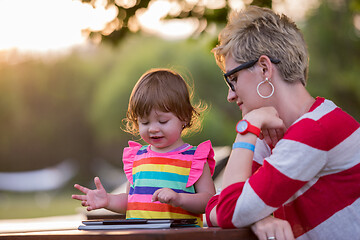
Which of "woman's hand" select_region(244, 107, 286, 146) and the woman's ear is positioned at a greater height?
the woman's ear

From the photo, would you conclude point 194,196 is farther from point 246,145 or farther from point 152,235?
point 152,235

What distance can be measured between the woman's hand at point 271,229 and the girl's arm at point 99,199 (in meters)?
0.99

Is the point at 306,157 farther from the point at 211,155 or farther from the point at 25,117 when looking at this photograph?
the point at 25,117

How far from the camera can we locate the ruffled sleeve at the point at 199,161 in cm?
274

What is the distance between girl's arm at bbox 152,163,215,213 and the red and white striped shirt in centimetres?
46

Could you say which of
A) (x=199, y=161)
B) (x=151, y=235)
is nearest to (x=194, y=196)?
(x=199, y=161)

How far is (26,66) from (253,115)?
116 ft

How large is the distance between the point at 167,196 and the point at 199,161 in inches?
15.2

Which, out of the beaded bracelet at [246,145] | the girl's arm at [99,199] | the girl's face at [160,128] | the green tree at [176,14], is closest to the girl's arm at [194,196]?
the girl's face at [160,128]

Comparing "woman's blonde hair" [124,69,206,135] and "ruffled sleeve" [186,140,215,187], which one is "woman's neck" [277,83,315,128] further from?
"woman's blonde hair" [124,69,206,135]

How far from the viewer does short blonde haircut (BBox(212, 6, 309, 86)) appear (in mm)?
2293

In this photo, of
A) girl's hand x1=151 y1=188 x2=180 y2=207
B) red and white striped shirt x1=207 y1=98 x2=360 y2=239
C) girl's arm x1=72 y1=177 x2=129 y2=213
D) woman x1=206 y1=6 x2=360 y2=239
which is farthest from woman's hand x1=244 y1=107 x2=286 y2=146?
girl's arm x1=72 y1=177 x2=129 y2=213

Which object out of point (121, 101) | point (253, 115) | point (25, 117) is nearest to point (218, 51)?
point (253, 115)

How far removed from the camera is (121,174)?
111 feet
